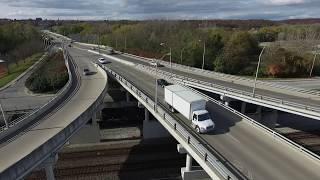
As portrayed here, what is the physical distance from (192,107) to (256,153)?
29.4 ft

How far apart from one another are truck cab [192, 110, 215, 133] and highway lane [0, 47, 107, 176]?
13774mm

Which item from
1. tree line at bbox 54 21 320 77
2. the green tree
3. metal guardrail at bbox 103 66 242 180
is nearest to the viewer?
metal guardrail at bbox 103 66 242 180

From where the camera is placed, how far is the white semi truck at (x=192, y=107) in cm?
3266

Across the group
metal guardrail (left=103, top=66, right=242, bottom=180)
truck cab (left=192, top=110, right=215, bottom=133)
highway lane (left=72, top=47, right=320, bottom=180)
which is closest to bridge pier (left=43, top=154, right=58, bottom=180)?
metal guardrail (left=103, top=66, right=242, bottom=180)

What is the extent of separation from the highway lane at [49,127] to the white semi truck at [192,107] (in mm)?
11747

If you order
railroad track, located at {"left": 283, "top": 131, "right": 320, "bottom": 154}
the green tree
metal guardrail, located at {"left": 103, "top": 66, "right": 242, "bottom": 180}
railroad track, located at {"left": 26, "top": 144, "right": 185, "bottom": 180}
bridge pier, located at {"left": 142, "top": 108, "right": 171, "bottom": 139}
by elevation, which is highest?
the green tree

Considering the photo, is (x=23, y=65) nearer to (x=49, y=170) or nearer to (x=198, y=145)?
(x=49, y=170)

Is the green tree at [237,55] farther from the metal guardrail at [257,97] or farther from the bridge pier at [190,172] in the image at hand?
the bridge pier at [190,172]

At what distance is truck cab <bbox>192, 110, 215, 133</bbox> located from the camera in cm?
3228

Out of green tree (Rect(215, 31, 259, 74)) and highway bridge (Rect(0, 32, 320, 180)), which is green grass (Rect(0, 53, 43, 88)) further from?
highway bridge (Rect(0, 32, 320, 180))

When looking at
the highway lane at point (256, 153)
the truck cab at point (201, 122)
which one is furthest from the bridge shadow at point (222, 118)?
the truck cab at point (201, 122)

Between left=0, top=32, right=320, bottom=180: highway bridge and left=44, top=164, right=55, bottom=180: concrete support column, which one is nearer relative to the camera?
left=0, top=32, right=320, bottom=180: highway bridge

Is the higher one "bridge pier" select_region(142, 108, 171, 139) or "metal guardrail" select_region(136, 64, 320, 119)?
"metal guardrail" select_region(136, 64, 320, 119)

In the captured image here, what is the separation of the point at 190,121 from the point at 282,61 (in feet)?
211
